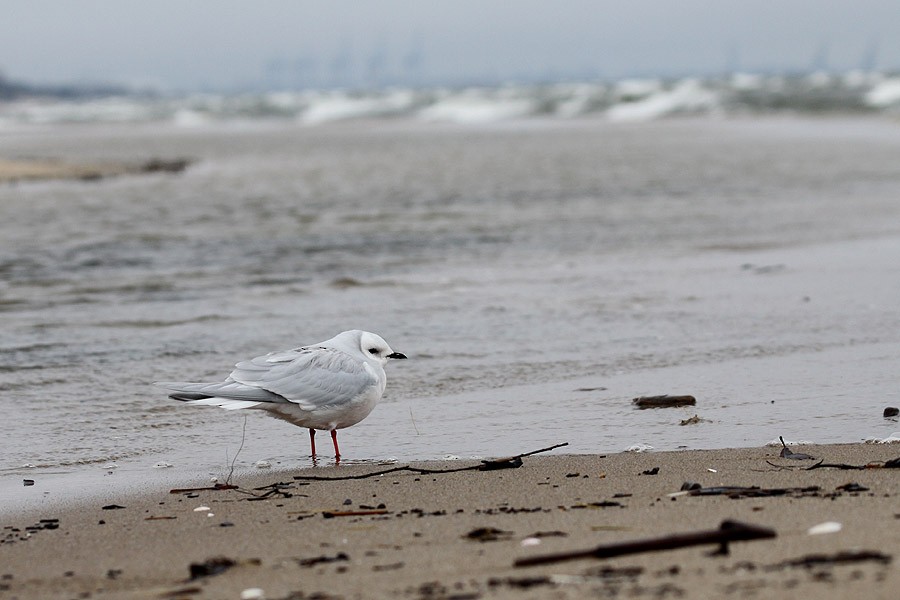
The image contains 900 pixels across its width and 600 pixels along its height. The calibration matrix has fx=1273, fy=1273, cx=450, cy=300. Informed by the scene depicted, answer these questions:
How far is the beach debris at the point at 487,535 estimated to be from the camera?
407 cm

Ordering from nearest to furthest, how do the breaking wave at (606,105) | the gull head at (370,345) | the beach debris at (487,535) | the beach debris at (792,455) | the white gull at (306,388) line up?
the beach debris at (487,535) < the beach debris at (792,455) < the white gull at (306,388) < the gull head at (370,345) < the breaking wave at (606,105)

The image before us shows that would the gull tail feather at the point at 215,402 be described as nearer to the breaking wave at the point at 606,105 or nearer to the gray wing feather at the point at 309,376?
the gray wing feather at the point at 309,376

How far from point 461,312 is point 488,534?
609cm

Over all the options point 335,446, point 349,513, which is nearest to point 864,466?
point 349,513

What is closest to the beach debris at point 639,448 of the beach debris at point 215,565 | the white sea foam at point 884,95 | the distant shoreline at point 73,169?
the beach debris at point 215,565

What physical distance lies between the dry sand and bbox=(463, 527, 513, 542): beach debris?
0.4 inches

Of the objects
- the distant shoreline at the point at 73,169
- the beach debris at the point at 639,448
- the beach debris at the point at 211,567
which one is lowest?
the beach debris at the point at 639,448

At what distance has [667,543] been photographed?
3.57m

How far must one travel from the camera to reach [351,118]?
275ft

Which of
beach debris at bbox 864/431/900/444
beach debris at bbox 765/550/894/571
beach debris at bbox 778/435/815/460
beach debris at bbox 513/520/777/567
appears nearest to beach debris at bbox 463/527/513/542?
beach debris at bbox 513/520/777/567

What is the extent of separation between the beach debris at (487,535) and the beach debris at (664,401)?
9.00ft

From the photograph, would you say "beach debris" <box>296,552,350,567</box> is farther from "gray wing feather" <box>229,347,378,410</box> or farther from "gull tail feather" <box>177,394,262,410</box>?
"gray wing feather" <box>229,347,378,410</box>

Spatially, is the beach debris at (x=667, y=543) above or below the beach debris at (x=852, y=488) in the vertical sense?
above

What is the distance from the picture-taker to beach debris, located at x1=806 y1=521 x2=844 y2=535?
3.81 m
